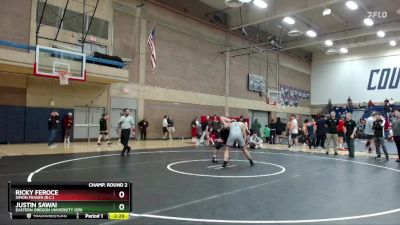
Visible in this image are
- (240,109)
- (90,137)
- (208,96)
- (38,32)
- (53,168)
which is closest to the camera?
(53,168)

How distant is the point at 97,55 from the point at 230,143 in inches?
465

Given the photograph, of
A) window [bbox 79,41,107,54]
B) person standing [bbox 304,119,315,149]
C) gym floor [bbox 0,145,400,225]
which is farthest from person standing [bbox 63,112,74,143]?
person standing [bbox 304,119,315,149]

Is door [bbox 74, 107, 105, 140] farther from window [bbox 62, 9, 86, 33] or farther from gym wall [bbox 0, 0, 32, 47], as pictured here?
gym wall [bbox 0, 0, 32, 47]

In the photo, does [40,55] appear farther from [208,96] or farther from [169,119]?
[208,96]

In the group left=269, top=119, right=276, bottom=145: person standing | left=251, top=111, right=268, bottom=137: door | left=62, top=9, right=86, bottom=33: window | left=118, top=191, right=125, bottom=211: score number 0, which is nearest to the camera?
left=118, top=191, right=125, bottom=211: score number 0

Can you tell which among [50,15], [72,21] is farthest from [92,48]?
[50,15]

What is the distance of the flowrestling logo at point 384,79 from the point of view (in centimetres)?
3506

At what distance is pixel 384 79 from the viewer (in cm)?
3588

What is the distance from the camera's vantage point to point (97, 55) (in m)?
18.9

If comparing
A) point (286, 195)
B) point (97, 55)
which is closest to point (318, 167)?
point (286, 195)
